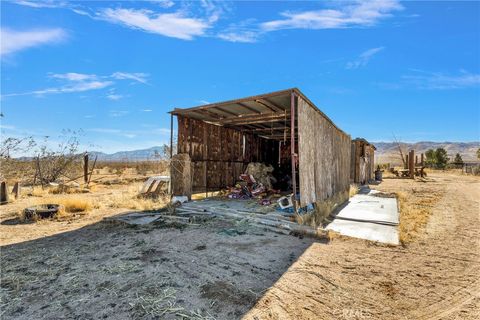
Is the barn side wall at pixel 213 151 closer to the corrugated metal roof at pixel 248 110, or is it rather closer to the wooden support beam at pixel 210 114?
the corrugated metal roof at pixel 248 110

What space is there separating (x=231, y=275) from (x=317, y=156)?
5.38 metres

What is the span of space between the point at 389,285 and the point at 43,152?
16.8 meters

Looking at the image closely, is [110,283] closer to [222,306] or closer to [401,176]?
[222,306]

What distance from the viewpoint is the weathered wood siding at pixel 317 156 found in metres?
6.75

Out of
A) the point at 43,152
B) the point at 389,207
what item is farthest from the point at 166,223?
the point at 43,152

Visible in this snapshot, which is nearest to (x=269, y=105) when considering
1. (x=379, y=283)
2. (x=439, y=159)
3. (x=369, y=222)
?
(x=369, y=222)

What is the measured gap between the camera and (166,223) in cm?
Result: 644

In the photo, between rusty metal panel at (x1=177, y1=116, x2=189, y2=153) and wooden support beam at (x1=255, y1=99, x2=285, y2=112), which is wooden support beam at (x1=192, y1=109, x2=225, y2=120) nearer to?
rusty metal panel at (x1=177, y1=116, x2=189, y2=153)

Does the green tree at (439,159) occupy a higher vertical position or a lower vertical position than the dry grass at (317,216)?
higher

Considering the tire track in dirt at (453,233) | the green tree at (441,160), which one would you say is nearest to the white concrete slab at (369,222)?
the tire track in dirt at (453,233)

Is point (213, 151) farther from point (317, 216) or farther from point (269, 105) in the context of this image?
point (317, 216)

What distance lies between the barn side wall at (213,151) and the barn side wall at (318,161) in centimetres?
405

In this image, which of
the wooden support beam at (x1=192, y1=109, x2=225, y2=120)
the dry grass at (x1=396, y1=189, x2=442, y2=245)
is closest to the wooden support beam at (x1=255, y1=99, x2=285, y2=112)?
the wooden support beam at (x1=192, y1=109, x2=225, y2=120)

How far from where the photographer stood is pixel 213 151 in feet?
35.0
